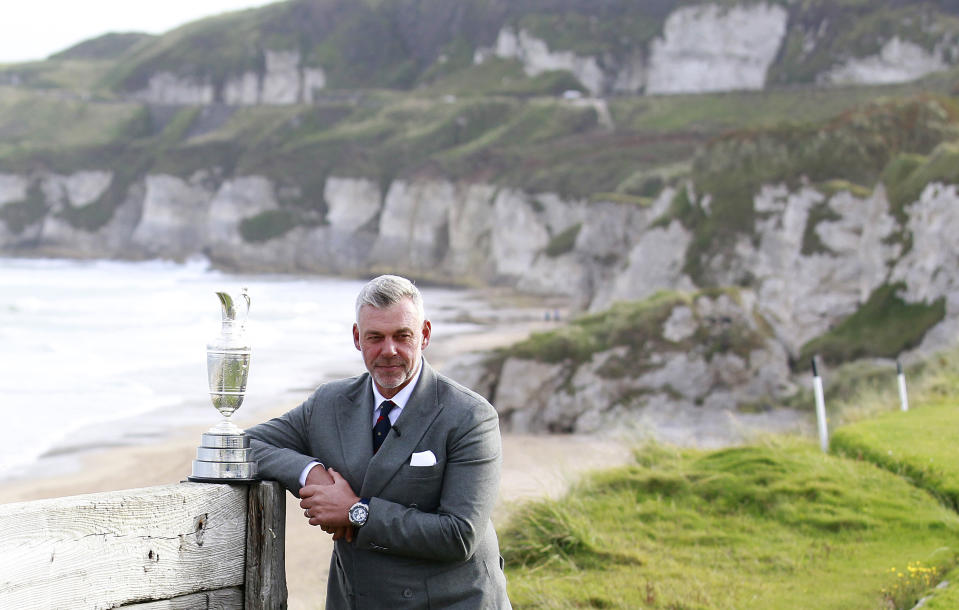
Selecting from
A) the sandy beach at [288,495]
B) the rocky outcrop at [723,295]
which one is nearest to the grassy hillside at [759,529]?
the rocky outcrop at [723,295]

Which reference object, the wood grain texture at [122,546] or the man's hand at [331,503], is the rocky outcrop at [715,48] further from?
the wood grain texture at [122,546]

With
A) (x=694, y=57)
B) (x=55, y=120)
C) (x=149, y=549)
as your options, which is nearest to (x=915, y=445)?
(x=149, y=549)

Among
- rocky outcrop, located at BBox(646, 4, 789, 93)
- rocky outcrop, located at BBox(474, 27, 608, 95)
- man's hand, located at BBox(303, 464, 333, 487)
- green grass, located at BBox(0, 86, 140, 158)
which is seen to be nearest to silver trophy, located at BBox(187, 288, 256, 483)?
man's hand, located at BBox(303, 464, 333, 487)

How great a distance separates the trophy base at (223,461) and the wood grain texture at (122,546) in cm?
5

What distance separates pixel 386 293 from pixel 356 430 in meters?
0.56

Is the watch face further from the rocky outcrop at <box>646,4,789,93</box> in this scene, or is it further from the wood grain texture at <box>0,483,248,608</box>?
the rocky outcrop at <box>646,4,789,93</box>

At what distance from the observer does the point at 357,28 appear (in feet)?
554

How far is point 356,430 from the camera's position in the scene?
13.9ft

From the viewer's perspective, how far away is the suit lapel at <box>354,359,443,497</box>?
160 inches

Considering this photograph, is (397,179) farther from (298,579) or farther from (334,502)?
(334,502)

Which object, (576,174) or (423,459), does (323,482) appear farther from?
(576,174)

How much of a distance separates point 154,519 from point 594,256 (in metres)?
54.2

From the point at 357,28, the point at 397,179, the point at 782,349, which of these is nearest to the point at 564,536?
the point at 782,349

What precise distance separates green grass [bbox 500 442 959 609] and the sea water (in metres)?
3.22
